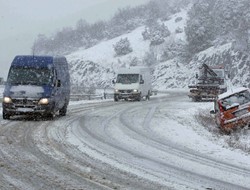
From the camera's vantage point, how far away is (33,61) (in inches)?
722

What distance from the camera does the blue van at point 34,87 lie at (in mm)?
16953

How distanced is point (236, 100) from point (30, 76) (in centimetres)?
787

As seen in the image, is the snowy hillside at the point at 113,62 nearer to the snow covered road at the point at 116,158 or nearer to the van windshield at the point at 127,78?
the van windshield at the point at 127,78

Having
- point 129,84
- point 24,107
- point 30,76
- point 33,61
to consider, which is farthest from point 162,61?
point 24,107

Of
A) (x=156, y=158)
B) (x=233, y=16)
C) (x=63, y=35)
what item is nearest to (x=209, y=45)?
(x=233, y=16)

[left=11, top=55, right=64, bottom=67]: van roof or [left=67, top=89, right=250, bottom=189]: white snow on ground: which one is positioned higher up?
[left=11, top=55, right=64, bottom=67]: van roof

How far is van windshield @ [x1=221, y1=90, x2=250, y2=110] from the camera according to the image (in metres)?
15.1

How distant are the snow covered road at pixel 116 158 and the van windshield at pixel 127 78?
64.5 feet

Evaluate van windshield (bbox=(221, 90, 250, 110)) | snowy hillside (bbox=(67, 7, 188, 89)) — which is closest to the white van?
van windshield (bbox=(221, 90, 250, 110))

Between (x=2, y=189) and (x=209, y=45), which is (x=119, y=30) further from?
(x=2, y=189)

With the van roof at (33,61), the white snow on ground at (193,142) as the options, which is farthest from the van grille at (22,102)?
the white snow on ground at (193,142)

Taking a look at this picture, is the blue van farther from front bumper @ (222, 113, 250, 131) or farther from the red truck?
front bumper @ (222, 113, 250, 131)

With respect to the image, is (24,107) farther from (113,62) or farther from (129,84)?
(113,62)

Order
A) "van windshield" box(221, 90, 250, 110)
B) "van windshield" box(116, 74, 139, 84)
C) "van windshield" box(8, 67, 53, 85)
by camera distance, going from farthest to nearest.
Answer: "van windshield" box(116, 74, 139, 84) < "van windshield" box(8, 67, 53, 85) < "van windshield" box(221, 90, 250, 110)
